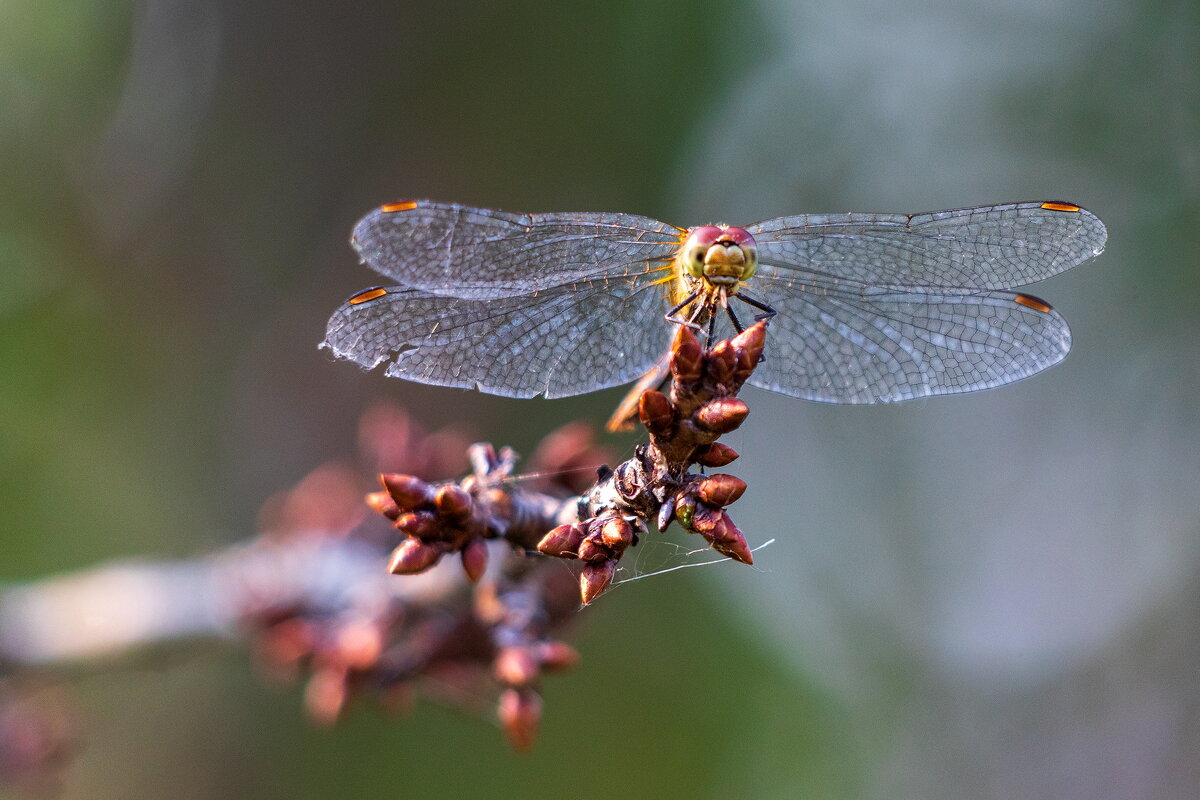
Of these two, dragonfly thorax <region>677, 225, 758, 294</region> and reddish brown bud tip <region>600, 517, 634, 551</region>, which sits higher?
dragonfly thorax <region>677, 225, 758, 294</region>

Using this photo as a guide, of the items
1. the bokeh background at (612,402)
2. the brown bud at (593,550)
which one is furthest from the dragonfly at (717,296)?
the bokeh background at (612,402)

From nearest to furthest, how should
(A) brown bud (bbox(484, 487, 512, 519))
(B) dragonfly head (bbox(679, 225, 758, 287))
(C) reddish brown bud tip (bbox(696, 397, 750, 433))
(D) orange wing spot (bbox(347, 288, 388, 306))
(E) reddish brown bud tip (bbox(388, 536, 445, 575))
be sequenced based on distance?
(C) reddish brown bud tip (bbox(696, 397, 750, 433)) → (E) reddish brown bud tip (bbox(388, 536, 445, 575)) → (A) brown bud (bbox(484, 487, 512, 519)) → (D) orange wing spot (bbox(347, 288, 388, 306)) → (B) dragonfly head (bbox(679, 225, 758, 287))

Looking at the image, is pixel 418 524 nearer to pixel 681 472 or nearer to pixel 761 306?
pixel 681 472

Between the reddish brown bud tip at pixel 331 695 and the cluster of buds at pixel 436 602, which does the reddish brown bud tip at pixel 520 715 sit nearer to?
the cluster of buds at pixel 436 602

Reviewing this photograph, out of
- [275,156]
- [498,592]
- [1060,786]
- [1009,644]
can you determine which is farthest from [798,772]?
[275,156]

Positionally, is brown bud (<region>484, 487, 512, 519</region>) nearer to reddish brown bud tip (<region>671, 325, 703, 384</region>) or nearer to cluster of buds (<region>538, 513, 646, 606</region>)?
cluster of buds (<region>538, 513, 646, 606</region>)

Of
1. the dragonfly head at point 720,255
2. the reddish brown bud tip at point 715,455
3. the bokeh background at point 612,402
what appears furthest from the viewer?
the bokeh background at point 612,402

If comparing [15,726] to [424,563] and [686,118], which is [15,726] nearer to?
[424,563]

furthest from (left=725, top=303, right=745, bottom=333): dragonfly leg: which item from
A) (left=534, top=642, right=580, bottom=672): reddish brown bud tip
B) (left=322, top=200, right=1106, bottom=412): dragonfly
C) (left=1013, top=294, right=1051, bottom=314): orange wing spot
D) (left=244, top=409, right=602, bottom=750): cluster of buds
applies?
(left=534, top=642, right=580, bottom=672): reddish brown bud tip
